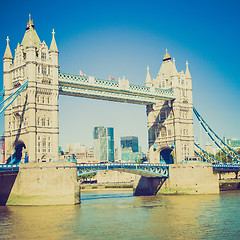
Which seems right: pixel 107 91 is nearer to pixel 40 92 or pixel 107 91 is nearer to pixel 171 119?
pixel 40 92

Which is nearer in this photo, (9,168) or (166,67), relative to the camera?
(9,168)

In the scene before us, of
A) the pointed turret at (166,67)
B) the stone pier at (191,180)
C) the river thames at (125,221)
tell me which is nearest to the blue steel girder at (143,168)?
the stone pier at (191,180)

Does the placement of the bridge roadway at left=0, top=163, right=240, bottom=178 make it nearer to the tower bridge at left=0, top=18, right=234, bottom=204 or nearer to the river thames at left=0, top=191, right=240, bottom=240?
the tower bridge at left=0, top=18, right=234, bottom=204

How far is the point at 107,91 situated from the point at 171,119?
57.4ft

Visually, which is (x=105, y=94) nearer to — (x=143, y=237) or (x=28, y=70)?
(x=28, y=70)

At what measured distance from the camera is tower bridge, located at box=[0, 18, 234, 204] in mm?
60562

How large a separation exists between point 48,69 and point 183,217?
34.5 metres

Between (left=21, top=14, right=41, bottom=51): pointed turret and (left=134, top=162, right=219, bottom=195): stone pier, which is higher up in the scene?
(left=21, top=14, right=41, bottom=51): pointed turret

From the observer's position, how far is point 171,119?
86.6 metres

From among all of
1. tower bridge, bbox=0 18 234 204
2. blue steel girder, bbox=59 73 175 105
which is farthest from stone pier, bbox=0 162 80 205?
blue steel girder, bbox=59 73 175 105

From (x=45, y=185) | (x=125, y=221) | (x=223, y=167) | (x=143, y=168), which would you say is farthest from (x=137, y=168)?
(x=125, y=221)

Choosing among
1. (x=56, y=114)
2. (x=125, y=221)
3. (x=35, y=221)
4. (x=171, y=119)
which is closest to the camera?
(x=35, y=221)

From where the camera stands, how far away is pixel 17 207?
57.9m

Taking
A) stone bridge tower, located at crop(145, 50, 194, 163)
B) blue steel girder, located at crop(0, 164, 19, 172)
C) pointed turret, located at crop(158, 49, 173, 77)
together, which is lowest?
blue steel girder, located at crop(0, 164, 19, 172)
